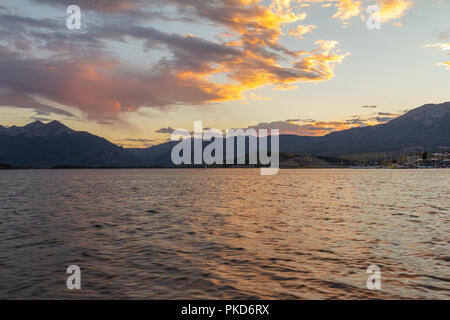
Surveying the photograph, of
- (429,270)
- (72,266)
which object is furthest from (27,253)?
(429,270)

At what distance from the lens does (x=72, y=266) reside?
19.6 metres

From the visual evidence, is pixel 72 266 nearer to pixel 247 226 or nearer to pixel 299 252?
pixel 299 252

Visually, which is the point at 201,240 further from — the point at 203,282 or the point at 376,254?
the point at 376,254

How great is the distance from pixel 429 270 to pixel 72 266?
68.6 ft

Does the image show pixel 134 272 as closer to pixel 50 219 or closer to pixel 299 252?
pixel 299 252

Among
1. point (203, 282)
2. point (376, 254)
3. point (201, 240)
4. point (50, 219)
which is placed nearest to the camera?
point (203, 282)

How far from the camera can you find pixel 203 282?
16.5 metres

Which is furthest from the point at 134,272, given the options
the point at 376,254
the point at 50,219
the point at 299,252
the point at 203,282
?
the point at 50,219
